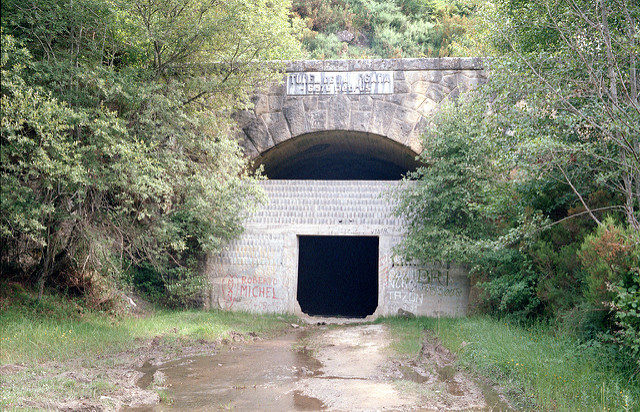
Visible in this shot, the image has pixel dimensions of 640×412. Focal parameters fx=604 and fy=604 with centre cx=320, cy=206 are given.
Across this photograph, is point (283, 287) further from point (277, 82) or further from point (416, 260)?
point (277, 82)

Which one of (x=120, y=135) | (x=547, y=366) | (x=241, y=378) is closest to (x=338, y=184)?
(x=120, y=135)

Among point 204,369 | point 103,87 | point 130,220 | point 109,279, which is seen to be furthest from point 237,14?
point 204,369

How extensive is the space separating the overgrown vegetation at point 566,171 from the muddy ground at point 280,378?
1.66 m

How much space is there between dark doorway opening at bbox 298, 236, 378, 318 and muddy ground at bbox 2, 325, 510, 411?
9.47m

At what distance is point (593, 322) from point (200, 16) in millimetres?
7750

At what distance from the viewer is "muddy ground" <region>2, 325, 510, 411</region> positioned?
6090mm

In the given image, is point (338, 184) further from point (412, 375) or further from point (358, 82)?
point (412, 375)

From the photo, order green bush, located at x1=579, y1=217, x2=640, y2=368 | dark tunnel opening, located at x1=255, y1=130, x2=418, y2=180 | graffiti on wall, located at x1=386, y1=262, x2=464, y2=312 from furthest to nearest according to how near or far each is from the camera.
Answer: dark tunnel opening, located at x1=255, y1=130, x2=418, y2=180 → graffiti on wall, located at x1=386, y1=262, x2=464, y2=312 → green bush, located at x1=579, y1=217, x2=640, y2=368

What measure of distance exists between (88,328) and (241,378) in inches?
127

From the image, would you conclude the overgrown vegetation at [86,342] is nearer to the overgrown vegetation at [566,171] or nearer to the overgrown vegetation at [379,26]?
the overgrown vegetation at [566,171]

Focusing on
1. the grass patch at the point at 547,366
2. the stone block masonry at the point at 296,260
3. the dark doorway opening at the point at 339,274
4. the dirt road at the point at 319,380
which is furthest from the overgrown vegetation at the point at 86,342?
the dark doorway opening at the point at 339,274

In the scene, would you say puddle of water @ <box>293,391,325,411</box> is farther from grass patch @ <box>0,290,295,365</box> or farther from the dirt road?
grass patch @ <box>0,290,295,365</box>

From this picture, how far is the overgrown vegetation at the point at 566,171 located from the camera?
6.61 meters

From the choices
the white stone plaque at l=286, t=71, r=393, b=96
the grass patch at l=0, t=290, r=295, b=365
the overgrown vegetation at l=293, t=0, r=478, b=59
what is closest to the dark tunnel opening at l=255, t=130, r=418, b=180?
the white stone plaque at l=286, t=71, r=393, b=96
